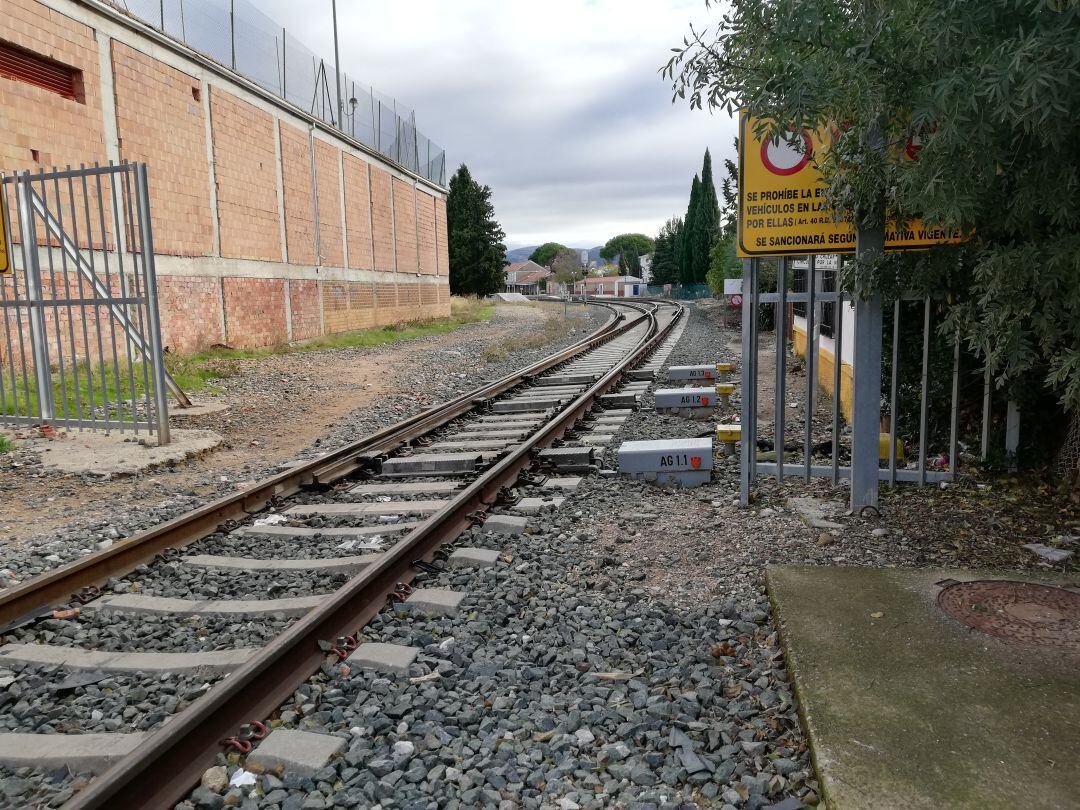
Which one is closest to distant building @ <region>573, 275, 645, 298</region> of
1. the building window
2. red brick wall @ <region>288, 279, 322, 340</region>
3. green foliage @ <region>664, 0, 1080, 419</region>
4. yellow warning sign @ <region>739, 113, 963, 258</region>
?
red brick wall @ <region>288, 279, 322, 340</region>

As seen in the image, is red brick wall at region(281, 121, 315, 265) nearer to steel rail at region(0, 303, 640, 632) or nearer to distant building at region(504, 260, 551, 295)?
steel rail at region(0, 303, 640, 632)

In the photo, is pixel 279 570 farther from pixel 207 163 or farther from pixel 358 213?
pixel 358 213

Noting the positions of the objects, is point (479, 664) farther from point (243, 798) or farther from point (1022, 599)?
point (1022, 599)

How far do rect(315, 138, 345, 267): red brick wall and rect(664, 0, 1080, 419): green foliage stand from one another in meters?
21.3

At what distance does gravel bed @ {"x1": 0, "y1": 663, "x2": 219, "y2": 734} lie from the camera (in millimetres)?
3049

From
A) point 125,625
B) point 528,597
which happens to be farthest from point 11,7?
point 528,597

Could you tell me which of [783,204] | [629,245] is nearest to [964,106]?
[783,204]

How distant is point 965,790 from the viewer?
7.52ft

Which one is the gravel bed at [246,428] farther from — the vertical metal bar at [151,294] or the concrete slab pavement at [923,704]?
the concrete slab pavement at [923,704]

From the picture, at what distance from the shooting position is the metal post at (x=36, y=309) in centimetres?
846

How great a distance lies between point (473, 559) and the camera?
474cm

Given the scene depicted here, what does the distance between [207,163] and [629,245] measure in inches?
6443

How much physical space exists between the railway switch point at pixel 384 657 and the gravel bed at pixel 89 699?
60cm

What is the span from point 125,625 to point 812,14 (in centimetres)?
425
